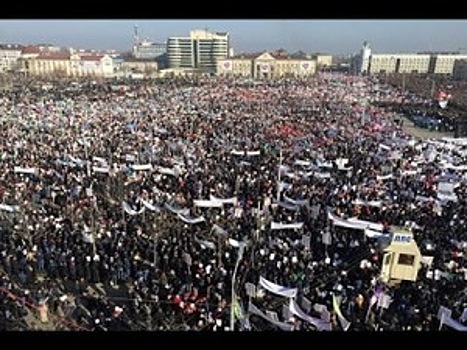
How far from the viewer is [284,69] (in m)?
82.2

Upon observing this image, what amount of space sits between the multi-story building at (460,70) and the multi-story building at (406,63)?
18.3ft

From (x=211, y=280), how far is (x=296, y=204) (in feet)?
14.0

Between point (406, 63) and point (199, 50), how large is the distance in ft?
132

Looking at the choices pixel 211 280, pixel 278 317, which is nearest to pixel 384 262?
pixel 278 317

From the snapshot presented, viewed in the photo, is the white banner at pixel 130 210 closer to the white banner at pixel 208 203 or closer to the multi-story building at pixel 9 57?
the white banner at pixel 208 203

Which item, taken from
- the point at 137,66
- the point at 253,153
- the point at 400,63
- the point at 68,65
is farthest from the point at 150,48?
the point at 253,153

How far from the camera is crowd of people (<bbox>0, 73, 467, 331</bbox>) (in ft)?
27.9

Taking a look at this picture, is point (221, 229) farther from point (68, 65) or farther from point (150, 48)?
point (150, 48)

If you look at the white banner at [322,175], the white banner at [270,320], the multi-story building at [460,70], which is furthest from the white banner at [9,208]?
the multi-story building at [460,70]

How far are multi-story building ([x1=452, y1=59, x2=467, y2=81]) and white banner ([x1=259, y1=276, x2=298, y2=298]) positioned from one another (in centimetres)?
7947

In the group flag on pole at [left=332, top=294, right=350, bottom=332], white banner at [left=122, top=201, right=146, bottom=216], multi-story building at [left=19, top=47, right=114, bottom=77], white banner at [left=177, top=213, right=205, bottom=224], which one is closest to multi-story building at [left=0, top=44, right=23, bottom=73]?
multi-story building at [left=19, top=47, right=114, bottom=77]

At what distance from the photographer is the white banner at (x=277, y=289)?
26.7ft

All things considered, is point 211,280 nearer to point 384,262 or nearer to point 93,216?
point 384,262

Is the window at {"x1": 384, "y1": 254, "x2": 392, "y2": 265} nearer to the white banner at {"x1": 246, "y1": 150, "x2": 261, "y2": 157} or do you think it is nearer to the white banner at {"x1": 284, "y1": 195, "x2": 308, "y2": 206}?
the white banner at {"x1": 284, "y1": 195, "x2": 308, "y2": 206}
